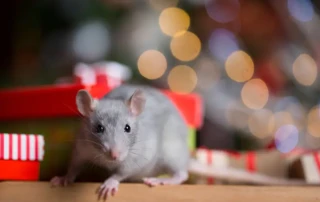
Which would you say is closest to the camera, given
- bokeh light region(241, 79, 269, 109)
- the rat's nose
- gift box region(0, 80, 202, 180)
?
the rat's nose

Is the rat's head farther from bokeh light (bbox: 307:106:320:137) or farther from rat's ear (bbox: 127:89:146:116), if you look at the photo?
bokeh light (bbox: 307:106:320:137)

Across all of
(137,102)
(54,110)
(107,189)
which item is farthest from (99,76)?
(107,189)

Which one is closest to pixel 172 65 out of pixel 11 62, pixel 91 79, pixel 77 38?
pixel 77 38

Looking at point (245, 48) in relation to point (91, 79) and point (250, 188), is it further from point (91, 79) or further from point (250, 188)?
point (250, 188)

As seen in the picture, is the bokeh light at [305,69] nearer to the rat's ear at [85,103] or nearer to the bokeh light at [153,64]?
the bokeh light at [153,64]

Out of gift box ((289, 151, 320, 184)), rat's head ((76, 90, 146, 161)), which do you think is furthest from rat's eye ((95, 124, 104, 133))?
gift box ((289, 151, 320, 184))

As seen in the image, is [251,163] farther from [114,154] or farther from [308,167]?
[114,154]
